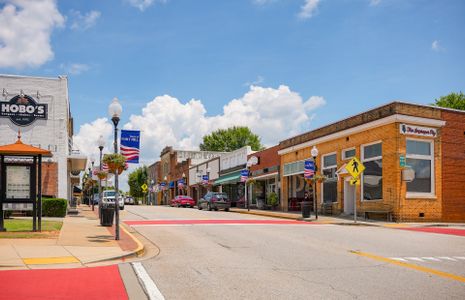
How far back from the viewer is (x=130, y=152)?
53.0ft

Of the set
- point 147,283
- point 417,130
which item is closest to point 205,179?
point 417,130

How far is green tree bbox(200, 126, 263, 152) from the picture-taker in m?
88.1

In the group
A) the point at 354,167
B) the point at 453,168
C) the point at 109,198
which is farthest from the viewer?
the point at 109,198

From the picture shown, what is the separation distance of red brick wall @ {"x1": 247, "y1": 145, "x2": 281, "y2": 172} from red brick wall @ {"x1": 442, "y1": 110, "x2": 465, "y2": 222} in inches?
615

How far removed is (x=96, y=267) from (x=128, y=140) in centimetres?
647

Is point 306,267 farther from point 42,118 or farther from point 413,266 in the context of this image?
point 42,118

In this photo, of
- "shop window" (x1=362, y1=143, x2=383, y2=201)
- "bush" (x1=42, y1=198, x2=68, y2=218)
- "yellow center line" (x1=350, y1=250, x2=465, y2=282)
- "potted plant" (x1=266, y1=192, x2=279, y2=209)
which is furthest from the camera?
"potted plant" (x1=266, y1=192, x2=279, y2=209)

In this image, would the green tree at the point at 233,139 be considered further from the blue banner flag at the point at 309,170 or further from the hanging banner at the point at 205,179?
the blue banner flag at the point at 309,170

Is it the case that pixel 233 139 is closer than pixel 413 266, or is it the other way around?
pixel 413 266

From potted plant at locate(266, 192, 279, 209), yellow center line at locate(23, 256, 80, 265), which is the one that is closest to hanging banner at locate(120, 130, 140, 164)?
yellow center line at locate(23, 256, 80, 265)

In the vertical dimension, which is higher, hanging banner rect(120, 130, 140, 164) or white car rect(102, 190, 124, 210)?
hanging banner rect(120, 130, 140, 164)

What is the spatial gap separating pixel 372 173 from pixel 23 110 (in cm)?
2157

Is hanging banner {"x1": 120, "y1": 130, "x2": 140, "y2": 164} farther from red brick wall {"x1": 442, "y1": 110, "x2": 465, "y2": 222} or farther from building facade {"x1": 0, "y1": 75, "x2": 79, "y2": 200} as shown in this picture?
red brick wall {"x1": 442, "y1": 110, "x2": 465, "y2": 222}

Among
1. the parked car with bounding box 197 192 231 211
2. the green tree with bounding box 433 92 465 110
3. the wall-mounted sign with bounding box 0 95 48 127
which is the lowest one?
the parked car with bounding box 197 192 231 211
